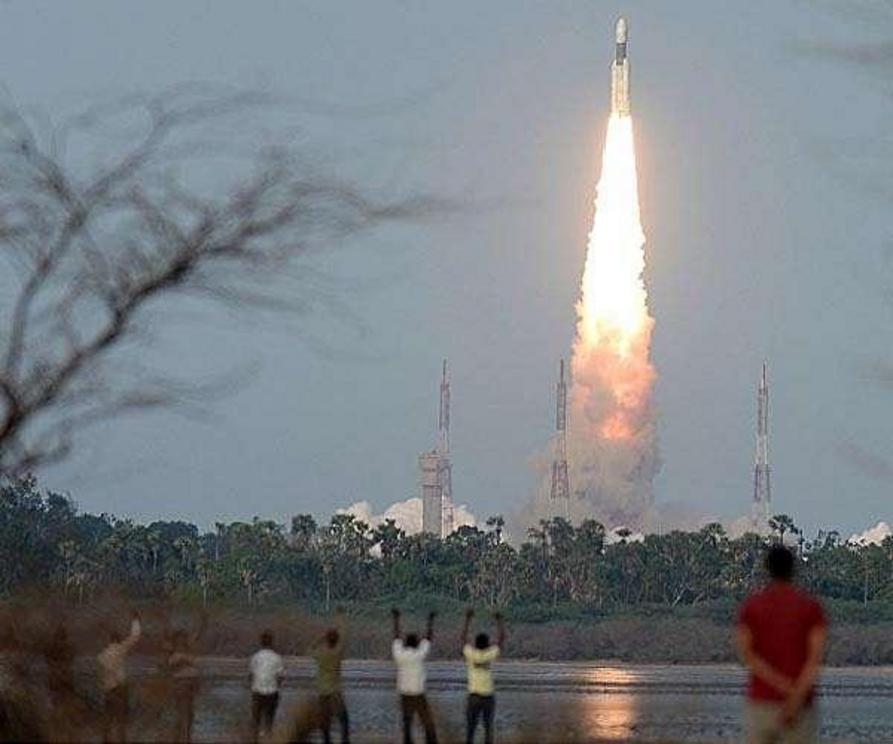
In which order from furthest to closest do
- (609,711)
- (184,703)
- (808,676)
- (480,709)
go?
(609,711) < (480,709) < (184,703) < (808,676)

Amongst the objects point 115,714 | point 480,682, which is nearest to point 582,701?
point 480,682

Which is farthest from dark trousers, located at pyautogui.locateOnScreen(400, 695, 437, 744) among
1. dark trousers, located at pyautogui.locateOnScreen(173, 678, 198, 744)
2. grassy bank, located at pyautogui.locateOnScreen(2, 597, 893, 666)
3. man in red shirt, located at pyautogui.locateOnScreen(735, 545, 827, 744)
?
grassy bank, located at pyautogui.locateOnScreen(2, 597, 893, 666)

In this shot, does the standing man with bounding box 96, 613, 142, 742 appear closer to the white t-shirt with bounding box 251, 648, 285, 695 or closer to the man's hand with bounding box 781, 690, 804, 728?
the white t-shirt with bounding box 251, 648, 285, 695

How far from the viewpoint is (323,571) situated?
352ft

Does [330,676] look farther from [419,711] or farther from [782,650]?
[782,650]

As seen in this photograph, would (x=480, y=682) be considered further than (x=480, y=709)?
No

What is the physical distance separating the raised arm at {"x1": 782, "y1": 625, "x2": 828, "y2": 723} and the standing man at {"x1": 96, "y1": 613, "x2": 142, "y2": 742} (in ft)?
25.5

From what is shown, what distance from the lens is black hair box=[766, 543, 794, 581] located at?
16.5 meters

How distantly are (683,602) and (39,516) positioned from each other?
30929 millimetres

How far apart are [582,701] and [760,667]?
143ft

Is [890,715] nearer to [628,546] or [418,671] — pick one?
[418,671]

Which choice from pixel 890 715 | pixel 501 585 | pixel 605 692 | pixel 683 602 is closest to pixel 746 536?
pixel 683 602

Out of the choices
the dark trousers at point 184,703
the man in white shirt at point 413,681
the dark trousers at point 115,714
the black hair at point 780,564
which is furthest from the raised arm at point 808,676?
the man in white shirt at point 413,681

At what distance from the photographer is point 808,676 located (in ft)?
53.5
